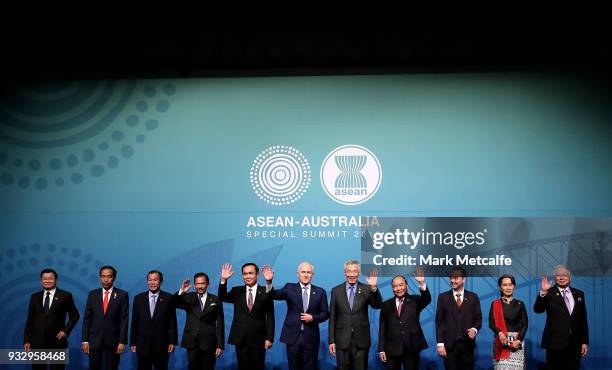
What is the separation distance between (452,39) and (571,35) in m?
1.34

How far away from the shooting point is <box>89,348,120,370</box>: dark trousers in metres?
7.12

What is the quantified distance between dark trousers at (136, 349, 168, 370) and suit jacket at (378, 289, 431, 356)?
2.15 metres

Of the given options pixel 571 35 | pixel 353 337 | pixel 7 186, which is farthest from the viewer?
pixel 7 186

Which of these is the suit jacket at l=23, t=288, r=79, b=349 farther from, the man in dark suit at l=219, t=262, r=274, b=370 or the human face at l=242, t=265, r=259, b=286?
the human face at l=242, t=265, r=259, b=286

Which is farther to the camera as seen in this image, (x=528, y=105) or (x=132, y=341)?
(x=528, y=105)

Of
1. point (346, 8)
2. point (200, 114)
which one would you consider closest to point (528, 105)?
point (346, 8)

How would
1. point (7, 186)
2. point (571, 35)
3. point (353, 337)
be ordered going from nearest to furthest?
point (353, 337) → point (571, 35) → point (7, 186)

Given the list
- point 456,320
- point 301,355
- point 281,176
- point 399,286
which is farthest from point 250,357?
point 281,176

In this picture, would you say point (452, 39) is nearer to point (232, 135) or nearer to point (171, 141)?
point (232, 135)

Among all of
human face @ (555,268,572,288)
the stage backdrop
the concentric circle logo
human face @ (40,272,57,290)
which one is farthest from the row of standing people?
the concentric circle logo

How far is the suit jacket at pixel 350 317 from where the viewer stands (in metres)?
6.73

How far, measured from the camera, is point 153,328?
7043 millimetres

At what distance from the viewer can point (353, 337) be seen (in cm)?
674

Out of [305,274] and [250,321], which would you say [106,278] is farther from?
[305,274]
